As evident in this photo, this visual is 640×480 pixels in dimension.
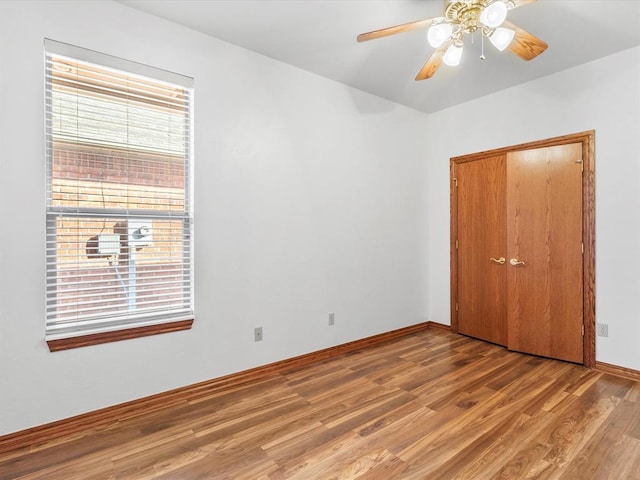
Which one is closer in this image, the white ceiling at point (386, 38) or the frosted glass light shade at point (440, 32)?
the frosted glass light shade at point (440, 32)

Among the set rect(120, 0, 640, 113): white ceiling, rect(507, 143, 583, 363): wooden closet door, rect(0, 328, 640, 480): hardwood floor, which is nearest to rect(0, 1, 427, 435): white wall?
rect(120, 0, 640, 113): white ceiling

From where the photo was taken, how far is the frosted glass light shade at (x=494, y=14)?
68.6 inches

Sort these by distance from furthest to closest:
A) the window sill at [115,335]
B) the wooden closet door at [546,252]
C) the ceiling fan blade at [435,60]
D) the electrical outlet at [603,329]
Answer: the wooden closet door at [546,252] < the electrical outlet at [603,329] < the ceiling fan blade at [435,60] < the window sill at [115,335]

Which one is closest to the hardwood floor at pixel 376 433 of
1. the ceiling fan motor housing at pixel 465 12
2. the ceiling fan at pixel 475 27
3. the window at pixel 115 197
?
the window at pixel 115 197

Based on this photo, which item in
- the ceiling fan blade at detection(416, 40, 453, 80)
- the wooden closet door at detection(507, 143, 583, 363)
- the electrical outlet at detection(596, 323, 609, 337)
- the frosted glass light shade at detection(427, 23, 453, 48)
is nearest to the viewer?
the frosted glass light shade at detection(427, 23, 453, 48)

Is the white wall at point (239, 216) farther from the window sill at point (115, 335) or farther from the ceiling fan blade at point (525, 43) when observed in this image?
the ceiling fan blade at point (525, 43)

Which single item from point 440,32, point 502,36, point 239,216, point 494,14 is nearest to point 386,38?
point 440,32

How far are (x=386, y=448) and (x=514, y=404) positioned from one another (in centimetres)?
113

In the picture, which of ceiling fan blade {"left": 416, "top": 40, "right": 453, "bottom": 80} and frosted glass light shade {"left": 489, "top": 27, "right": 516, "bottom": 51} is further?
ceiling fan blade {"left": 416, "top": 40, "right": 453, "bottom": 80}

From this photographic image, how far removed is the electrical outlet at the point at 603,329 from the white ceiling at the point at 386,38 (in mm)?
2400

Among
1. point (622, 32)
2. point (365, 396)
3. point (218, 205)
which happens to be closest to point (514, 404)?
point (365, 396)

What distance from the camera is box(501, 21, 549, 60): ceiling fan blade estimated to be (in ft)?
6.47

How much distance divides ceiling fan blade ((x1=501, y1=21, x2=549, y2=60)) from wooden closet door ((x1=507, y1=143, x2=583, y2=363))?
1.53 m

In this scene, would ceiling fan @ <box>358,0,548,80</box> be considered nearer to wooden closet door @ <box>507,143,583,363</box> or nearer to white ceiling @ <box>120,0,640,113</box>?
white ceiling @ <box>120,0,640,113</box>
